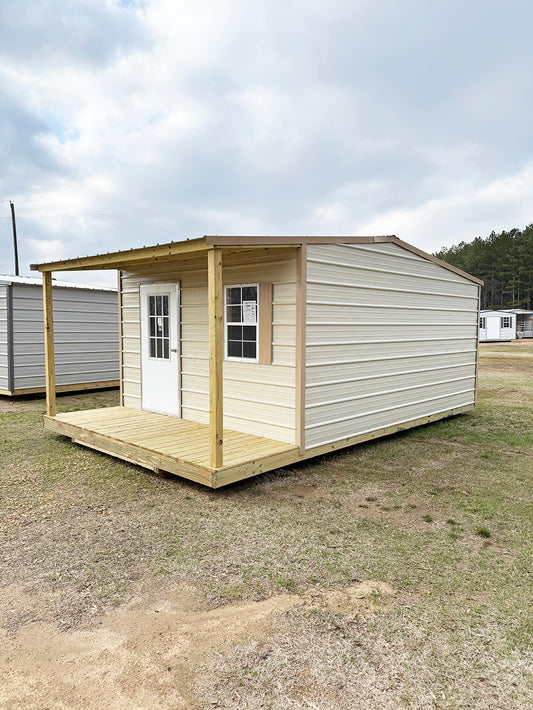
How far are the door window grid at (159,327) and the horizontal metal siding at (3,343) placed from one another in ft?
14.2

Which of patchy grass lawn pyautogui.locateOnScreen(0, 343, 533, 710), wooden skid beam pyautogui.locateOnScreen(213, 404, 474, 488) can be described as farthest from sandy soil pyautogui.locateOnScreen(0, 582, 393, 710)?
wooden skid beam pyautogui.locateOnScreen(213, 404, 474, 488)

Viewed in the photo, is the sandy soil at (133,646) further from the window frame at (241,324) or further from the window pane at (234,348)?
the window pane at (234,348)

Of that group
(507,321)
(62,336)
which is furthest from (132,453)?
(507,321)

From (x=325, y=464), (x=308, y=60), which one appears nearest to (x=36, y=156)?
(x=308, y=60)

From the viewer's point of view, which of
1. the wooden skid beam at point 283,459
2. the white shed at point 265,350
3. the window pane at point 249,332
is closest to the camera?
the wooden skid beam at point 283,459

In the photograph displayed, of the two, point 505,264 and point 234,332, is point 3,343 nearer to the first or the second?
point 234,332

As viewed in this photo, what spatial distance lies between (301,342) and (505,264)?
44651mm

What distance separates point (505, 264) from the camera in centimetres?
4288

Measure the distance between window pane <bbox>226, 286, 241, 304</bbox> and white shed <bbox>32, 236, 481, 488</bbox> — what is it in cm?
2

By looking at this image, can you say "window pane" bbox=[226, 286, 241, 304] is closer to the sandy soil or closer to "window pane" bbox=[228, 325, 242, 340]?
"window pane" bbox=[228, 325, 242, 340]

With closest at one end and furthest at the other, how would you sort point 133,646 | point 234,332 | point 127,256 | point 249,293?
point 133,646 < point 127,256 < point 249,293 < point 234,332

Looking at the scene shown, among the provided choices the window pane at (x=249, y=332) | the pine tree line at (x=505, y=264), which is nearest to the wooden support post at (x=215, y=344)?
the window pane at (x=249, y=332)

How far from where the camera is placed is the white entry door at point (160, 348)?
640 centimetres

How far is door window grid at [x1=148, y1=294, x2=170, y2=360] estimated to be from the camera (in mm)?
6566
